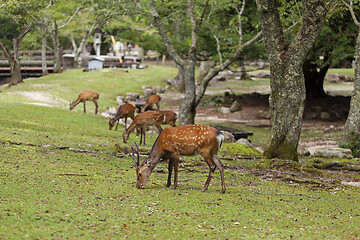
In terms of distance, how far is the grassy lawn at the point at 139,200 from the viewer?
5.65 metres

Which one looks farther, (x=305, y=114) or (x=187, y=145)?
(x=305, y=114)

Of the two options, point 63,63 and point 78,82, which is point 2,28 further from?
point 78,82

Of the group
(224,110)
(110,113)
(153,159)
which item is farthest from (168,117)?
(224,110)

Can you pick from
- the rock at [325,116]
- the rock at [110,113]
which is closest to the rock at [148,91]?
the rock at [110,113]

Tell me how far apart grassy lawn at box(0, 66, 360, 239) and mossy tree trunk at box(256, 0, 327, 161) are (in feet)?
3.42

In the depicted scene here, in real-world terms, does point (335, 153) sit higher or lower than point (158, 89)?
higher

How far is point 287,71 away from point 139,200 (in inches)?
227

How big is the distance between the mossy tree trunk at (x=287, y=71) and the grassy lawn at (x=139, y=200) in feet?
3.42

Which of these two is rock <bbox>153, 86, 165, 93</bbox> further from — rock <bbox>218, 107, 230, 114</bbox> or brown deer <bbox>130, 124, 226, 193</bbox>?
brown deer <bbox>130, 124, 226, 193</bbox>

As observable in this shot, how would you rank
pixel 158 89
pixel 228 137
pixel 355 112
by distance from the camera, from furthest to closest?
pixel 158 89 < pixel 228 137 < pixel 355 112

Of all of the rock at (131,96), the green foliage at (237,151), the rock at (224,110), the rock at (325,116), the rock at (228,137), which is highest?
the green foliage at (237,151)

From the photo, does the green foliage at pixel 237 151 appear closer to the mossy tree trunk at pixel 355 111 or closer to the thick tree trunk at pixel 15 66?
the mossy tree trunk at pixel 355 111

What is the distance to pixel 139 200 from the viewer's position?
22.9ft

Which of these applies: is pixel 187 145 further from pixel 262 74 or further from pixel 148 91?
pixel 262 74
